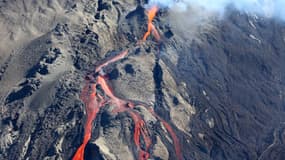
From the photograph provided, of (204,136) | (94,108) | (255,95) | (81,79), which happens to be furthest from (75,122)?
(255,95)

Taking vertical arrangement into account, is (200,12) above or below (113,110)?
above

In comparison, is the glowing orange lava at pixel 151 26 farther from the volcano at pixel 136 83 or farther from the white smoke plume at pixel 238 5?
the white smoke plume at pixel 238 5

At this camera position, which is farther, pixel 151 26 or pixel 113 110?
pixel 151 26

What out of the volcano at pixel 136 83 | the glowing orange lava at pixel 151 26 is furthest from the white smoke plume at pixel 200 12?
the glowing orange lava at pixel 151 26

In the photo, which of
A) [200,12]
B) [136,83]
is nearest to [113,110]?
[136,83]

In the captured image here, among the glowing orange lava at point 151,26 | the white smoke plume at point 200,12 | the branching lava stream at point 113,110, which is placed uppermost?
the white smoke plume at point 200,12

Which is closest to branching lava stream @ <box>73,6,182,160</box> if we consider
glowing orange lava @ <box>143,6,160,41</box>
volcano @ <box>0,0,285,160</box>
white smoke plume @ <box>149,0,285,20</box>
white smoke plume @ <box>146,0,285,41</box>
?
volcano @ <box>0,0,285,160</box>

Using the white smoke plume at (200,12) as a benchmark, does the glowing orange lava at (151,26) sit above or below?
below

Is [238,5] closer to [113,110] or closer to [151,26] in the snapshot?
[151,26]

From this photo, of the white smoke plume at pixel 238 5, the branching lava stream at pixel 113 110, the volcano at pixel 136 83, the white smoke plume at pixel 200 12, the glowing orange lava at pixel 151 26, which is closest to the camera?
the branching lava stream at pixel 113 110

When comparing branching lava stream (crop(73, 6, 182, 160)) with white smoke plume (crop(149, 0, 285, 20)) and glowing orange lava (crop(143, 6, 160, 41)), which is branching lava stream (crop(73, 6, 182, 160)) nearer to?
glowing orange lava (crop(143, 6, 160, 41))
